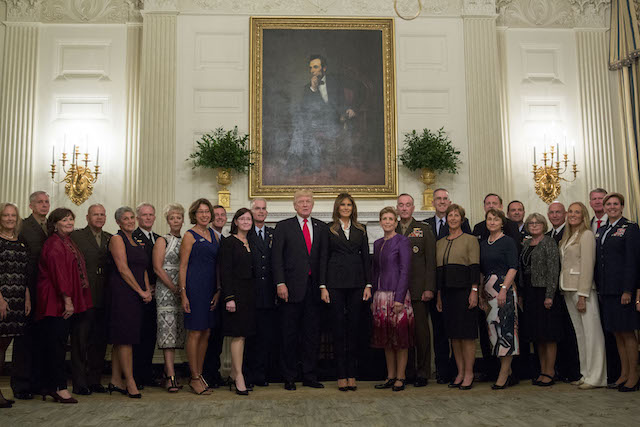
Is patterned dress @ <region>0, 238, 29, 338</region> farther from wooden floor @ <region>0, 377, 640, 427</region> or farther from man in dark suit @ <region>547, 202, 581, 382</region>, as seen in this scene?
man in dark suit @ <region>547, 202, 581, 382</region>

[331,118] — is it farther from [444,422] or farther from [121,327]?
[444,422]

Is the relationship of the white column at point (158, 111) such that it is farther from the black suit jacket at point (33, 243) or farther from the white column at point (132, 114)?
the black suit jacket at point (33, 243)

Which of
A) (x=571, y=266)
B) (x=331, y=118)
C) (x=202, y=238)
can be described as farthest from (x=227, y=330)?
(x=331, y=118)

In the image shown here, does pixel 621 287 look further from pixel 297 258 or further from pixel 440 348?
pixel 297 258

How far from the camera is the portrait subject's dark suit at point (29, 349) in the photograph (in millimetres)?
4539

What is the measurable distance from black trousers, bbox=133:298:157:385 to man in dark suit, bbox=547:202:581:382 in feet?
11.8

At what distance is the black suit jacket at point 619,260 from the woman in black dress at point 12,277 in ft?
15.0

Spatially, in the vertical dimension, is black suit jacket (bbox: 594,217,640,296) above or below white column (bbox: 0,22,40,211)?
below

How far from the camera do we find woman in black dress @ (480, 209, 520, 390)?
4.85 meters

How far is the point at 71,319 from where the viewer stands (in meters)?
4.79

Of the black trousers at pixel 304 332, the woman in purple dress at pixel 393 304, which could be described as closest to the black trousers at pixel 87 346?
the black trousers at pixel 304 332

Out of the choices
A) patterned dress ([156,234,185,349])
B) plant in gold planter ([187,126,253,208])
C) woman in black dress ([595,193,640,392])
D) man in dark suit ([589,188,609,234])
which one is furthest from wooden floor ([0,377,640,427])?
plant in gold planter ([187,126,253,208])

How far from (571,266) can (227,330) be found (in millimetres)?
2962

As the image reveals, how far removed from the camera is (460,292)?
16.2 feet
